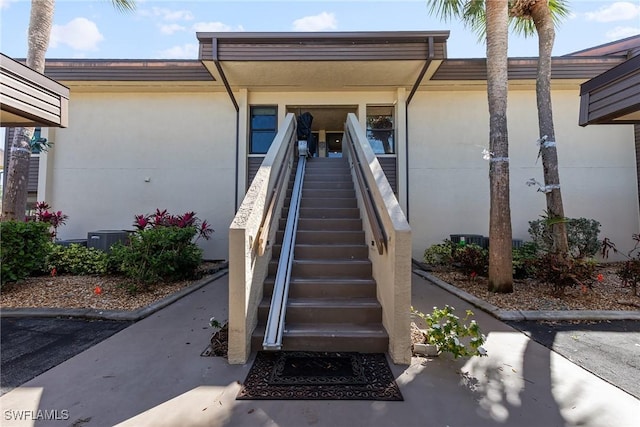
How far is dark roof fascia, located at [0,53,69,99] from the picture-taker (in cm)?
282

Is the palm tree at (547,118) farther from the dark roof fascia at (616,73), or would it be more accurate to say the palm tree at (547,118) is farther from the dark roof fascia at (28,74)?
the dark roof fascia at (28,74)

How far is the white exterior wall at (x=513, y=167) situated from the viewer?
8.05 m

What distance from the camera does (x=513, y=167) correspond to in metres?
8.20

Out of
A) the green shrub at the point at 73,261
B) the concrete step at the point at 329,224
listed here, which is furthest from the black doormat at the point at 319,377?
the green shrub at the point at 73,261

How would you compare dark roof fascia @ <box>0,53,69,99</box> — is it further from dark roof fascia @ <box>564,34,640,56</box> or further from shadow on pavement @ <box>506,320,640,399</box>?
dark roof fascia @ <box>564,34,640,56</box>

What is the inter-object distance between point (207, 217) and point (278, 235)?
4.56 meters

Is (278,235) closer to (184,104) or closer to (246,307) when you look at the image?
(246,307)

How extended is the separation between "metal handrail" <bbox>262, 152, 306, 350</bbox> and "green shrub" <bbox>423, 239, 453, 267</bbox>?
4094mm

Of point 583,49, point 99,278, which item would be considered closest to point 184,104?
point 99,278

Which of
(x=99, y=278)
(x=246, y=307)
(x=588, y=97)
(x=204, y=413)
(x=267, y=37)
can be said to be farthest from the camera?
(x=267, y=37)

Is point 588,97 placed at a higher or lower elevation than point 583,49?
lower

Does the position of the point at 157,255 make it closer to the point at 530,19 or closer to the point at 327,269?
the point at 327,269

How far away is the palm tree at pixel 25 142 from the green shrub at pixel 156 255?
2168mm

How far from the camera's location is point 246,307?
2805mm
